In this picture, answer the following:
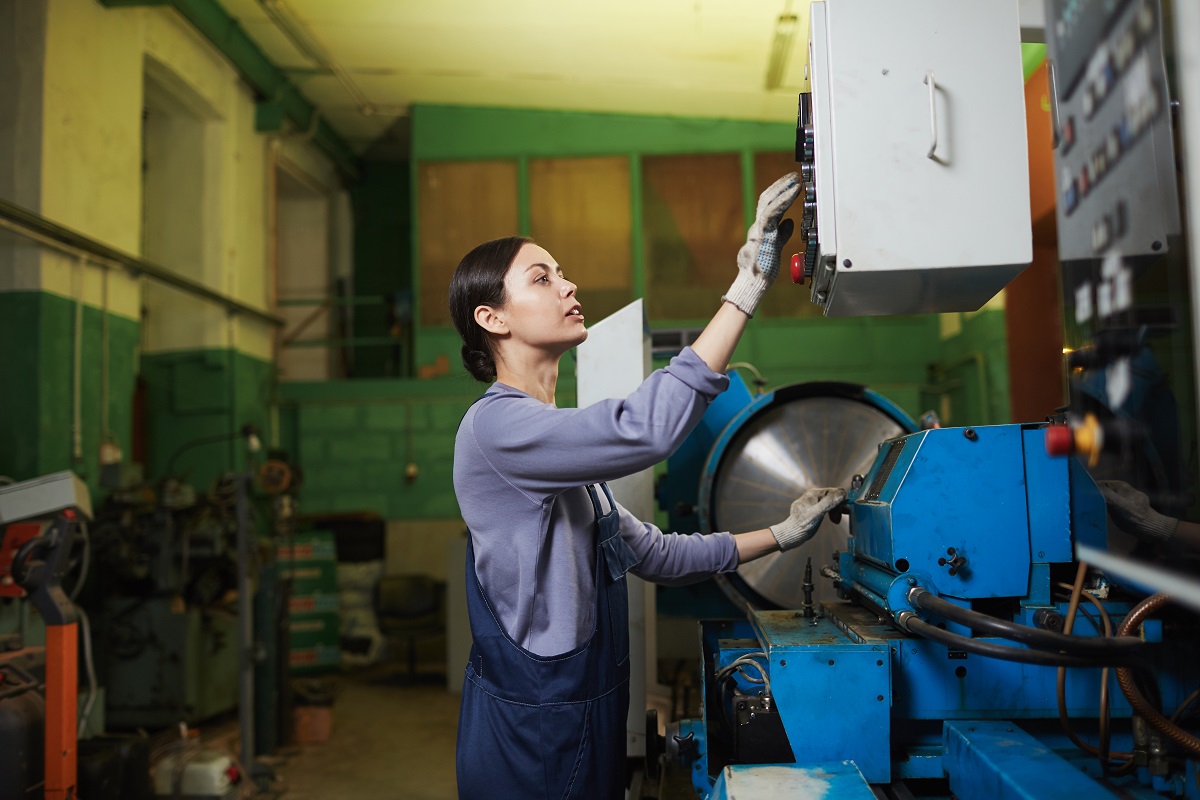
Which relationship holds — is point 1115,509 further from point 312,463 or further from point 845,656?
point 312,463

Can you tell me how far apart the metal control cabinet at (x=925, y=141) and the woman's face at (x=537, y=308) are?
408 mm

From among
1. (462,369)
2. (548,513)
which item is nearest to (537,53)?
(462,369)

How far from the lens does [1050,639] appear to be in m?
1.04

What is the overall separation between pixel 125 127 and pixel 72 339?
1.19 meters

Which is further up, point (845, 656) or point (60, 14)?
point (60, 14)

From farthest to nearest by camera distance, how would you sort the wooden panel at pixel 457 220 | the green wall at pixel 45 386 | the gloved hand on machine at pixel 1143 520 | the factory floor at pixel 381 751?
the wooden panel at pixel 457 220 < the green wall at pixel 45 386 < the factory floor at pixel 381 751 < the gloved hand on machine at pixel 1143 520

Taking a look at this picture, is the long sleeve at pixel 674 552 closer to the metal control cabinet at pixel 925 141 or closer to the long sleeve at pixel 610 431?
the long sleeve at pixel 610 431

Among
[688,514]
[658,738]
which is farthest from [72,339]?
[658,738]

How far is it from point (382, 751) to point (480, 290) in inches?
129

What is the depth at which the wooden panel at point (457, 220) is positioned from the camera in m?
6.47

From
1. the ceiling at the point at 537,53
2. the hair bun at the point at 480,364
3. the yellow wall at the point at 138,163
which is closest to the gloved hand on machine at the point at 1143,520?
the hair bun at the point at 480,364

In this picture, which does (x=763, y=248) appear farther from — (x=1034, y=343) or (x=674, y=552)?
(x=1034, y=343)

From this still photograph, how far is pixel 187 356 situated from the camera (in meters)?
5.59

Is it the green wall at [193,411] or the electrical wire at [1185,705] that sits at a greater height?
the green wall at [193,411]
